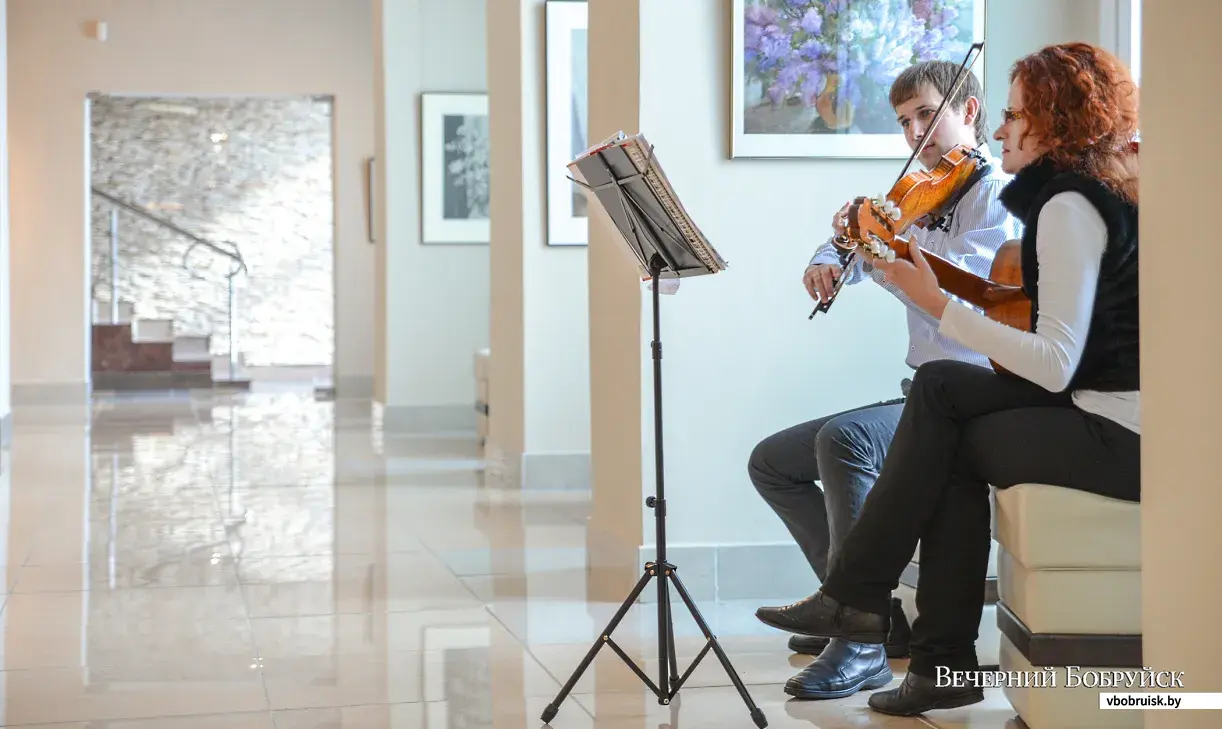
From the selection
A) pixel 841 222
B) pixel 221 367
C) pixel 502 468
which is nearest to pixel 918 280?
pixel 841 222

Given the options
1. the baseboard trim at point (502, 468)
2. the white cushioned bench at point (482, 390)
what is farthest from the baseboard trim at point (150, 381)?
the baseboard trim at point (502, 468)

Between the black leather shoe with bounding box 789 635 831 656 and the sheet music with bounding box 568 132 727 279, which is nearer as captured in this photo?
the sheet music with bounding box 568 132 727 279

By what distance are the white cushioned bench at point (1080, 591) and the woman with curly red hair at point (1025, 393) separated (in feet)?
0.14

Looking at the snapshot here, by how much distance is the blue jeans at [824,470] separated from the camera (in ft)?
9.25

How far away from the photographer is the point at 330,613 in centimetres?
360

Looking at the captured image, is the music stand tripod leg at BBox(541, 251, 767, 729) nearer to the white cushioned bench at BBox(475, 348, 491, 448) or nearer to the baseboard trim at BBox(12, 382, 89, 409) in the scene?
the white cushioned bench at BBox(475, 348, 491, 448)

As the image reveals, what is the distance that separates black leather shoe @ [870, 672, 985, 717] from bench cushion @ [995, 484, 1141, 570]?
0.98ft

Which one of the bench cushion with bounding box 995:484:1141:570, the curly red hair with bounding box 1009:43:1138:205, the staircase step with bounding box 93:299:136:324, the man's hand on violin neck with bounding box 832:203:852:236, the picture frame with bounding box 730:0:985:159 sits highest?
the picture frame with bounding box 730:0:985:159

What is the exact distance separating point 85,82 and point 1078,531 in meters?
10.8

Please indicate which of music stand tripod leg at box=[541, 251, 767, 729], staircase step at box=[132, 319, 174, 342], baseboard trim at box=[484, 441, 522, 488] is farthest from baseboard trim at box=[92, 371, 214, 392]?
music stand tripod leg at box=[541, 251, 767, 729]

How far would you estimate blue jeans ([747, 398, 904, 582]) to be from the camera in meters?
2.82

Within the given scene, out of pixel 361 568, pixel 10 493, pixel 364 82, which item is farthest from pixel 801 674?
pixel 364 82

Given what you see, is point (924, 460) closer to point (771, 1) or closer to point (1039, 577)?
point (1039, 577)

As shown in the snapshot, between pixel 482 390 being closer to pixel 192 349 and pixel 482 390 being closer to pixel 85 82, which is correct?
pixel 85 82
